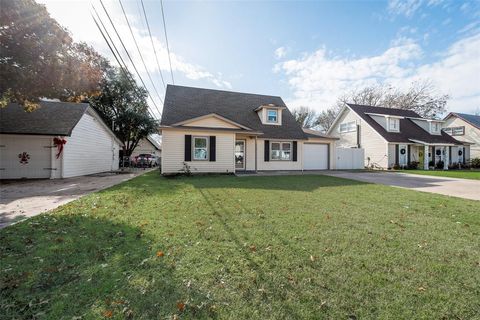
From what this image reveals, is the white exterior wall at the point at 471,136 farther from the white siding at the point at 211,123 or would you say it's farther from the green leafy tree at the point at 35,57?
the green leafy tree at the point at 35,57

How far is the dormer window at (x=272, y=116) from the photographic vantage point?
1786 cm

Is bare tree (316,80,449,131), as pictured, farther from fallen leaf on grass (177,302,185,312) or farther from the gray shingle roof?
fallen leaf on grass (177,302,185,312)

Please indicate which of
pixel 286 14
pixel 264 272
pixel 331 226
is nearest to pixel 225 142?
pixel 286 14

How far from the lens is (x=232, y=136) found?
46.9 ft

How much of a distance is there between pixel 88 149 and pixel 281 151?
13.9 meters

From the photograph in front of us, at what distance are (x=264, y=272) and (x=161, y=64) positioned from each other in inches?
593

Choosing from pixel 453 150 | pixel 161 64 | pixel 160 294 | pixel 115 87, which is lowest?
pixel 160 294

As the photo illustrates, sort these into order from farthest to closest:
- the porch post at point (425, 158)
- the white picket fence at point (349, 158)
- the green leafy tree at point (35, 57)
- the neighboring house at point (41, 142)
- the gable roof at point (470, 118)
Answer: the gable roof at point (470, 118) → the porch post at point (425, 158) → the white picket fence at point (349, 158) → the neighboring house at point (41, 142) → the green leafy tree at point (35, 57)

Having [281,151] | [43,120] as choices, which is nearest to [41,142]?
[43,120]

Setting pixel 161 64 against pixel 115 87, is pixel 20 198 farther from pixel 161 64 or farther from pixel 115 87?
pixel 115 87

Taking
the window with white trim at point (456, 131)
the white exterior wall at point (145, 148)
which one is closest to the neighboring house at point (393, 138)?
the window with white trim at point (456, 131)

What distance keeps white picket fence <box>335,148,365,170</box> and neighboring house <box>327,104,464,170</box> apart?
2301 millimetres

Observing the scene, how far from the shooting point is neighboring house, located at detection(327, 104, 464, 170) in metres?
22.0

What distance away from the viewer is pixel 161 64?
14.7 metres
